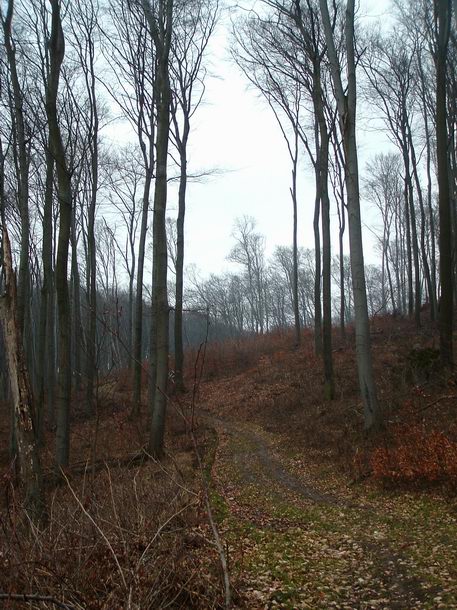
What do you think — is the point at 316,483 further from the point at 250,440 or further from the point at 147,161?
the point at 147,161

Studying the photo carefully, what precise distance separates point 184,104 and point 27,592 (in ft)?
58.6

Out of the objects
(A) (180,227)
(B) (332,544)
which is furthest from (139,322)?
(B) (332,544)

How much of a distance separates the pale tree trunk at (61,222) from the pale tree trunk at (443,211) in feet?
29.1

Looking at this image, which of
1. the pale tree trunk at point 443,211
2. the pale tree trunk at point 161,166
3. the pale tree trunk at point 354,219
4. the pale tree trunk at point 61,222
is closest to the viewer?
the pale tree trunk at point 61,222

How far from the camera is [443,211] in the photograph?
13281 millimetres

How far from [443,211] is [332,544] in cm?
995

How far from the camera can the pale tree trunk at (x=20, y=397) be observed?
5438 mm

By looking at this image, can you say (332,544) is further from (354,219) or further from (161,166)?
(161,166)

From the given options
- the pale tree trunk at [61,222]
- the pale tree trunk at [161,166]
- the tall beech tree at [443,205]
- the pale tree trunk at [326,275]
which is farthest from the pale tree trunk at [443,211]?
the pale tree trunk at [61,222]

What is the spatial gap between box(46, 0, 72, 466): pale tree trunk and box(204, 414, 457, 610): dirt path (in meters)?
3.31

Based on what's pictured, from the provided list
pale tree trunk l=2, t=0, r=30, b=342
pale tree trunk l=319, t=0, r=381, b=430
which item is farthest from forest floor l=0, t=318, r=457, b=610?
pale tree trunk l=2, t=0, r=30, b=342

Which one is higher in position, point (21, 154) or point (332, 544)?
point (21, 154)

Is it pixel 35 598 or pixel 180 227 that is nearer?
pixel 35 598

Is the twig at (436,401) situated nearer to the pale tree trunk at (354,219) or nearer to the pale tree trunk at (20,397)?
the pale tree trunk at (354,219)
